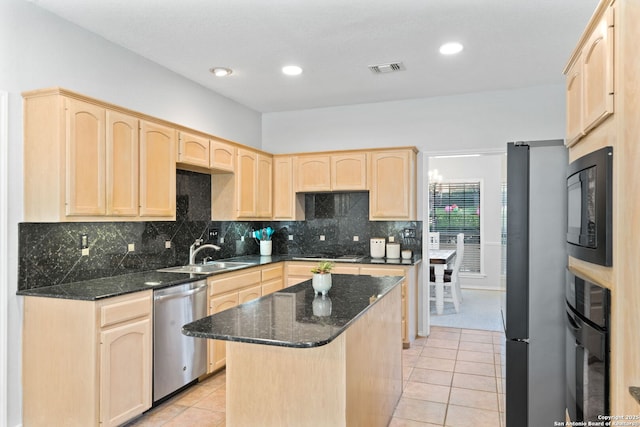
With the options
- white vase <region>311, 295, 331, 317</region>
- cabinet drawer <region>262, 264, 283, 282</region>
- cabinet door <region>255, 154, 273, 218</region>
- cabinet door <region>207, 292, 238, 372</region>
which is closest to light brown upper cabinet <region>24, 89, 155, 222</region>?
cabinet door <region>207, 292, 238, 372</region>

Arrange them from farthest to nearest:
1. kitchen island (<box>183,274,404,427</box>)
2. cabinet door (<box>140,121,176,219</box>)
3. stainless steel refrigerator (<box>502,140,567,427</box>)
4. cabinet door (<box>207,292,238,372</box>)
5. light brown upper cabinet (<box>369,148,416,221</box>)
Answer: light brown upper cabinet (<box>369,148,416,221</box>) < cabinet door (<box>207,292,238,372</box>) < cabinet door (<box>140,121,176,219</box>) < stainless steel refrigerator (<box>502,140,567,427</box>) < kitchen island (<box>183,274,404,427</box>)

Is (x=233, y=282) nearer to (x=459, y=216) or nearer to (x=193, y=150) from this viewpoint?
(x=193, y=150)

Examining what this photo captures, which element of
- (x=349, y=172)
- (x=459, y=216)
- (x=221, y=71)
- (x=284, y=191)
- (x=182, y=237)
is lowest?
(x=182, y=237)

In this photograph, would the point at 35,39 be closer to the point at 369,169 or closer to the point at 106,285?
the point at 106,285

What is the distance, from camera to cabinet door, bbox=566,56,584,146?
1.92 metres

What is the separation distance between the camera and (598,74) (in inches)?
64.6

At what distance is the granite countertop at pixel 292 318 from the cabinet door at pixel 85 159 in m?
1.33

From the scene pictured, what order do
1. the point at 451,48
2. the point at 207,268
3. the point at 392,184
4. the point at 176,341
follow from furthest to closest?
the point at 392,184 < the point at 207,268 < the point at 451,48 < the point at 176,341

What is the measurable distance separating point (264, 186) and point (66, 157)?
8.52 feet

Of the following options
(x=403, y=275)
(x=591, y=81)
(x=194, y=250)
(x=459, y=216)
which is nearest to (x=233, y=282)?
(x=194, y=250)

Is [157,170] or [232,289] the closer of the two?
[157,170]

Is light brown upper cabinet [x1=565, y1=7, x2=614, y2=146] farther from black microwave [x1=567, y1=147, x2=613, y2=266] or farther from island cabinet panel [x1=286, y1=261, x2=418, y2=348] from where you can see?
island cabinet panel [x1=286, y1=261, x2=418, y2=348]

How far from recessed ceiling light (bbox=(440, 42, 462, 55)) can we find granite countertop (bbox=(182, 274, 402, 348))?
206 centimetres

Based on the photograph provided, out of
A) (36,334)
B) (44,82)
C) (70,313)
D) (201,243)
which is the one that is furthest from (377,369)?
(44,82)
